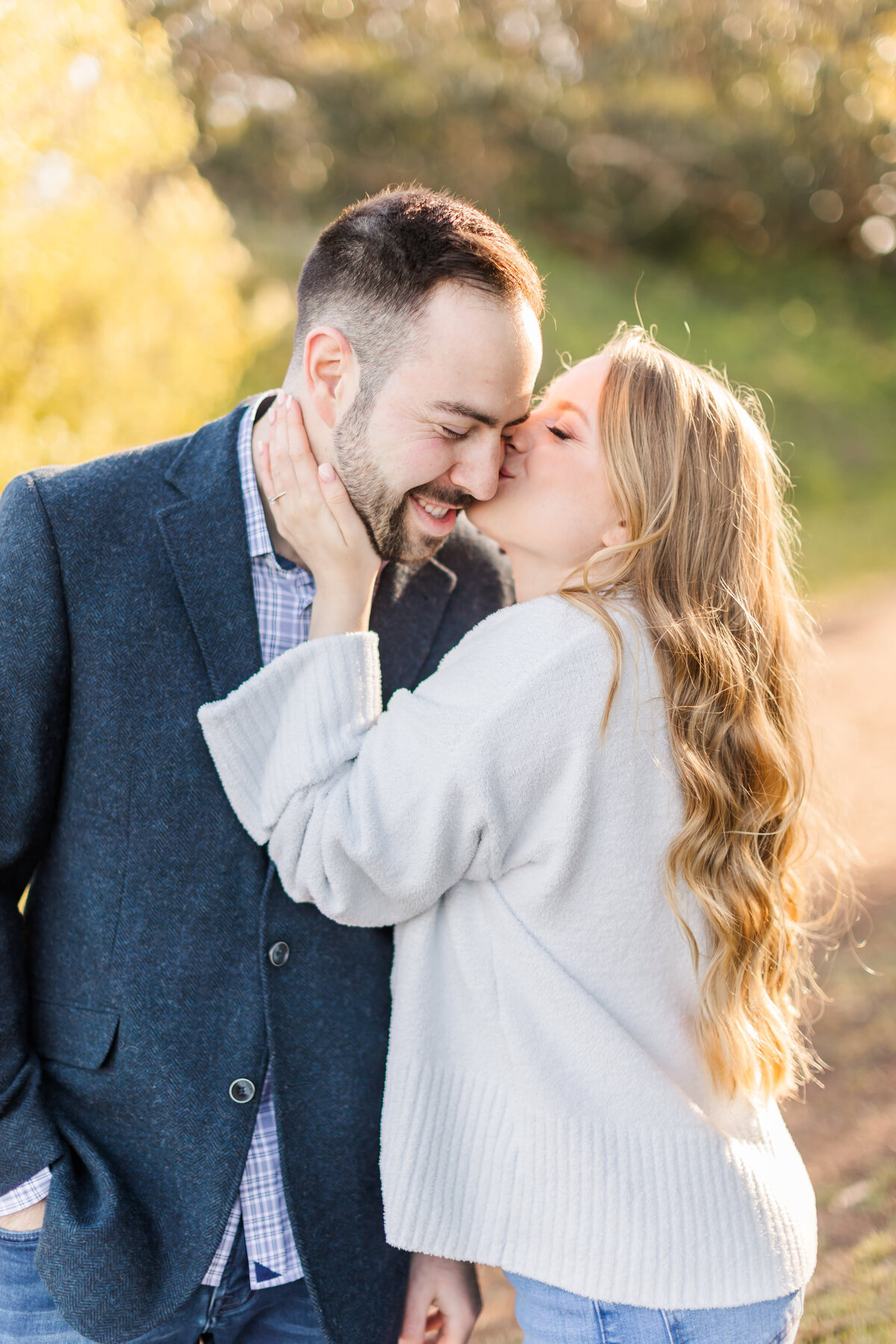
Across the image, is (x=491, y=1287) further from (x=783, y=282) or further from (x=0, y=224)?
(x=783, y=282)

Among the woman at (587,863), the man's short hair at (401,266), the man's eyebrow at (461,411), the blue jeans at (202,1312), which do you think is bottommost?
the blue jeans at (202,1312)

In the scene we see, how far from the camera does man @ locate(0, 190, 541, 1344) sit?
170 cm

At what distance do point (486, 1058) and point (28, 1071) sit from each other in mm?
776

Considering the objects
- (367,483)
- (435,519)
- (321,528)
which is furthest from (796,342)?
(321,528)

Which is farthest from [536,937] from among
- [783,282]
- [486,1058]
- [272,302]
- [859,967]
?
[783,282]

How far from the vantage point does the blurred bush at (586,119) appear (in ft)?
41.7

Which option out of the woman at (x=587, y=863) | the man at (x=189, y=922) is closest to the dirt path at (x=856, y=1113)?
the woman at (x=587, y=863)

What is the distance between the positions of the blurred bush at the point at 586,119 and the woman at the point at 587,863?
32.9 feet

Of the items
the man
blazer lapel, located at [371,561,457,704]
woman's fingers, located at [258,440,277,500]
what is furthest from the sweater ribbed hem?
woman's fingers, located at [258,440,277,500]

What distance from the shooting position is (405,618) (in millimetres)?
2098

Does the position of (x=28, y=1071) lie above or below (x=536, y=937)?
below

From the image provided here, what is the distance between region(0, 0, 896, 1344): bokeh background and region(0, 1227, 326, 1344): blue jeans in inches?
57.5

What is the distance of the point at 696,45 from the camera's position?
1568 cm

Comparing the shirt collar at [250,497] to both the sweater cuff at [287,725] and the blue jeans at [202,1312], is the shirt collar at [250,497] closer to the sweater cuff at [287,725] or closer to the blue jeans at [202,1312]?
the sweater cuff at [287,725]
